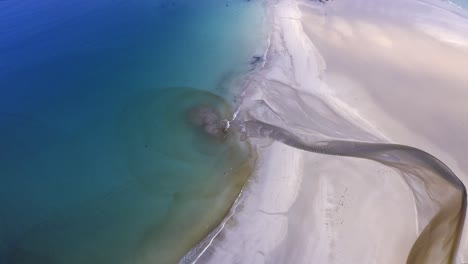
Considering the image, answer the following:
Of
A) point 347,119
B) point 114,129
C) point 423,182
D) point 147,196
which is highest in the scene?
point 347,119

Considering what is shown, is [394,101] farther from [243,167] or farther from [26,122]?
[26,122]

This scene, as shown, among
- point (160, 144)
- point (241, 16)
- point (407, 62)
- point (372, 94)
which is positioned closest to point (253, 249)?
point (160, 144)

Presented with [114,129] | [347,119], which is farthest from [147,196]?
[347,119]

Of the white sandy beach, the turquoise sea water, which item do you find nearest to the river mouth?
the turquoise sea water

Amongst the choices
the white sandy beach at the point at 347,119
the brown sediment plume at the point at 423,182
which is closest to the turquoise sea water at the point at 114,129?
the white sandy beach at the point at 347,119

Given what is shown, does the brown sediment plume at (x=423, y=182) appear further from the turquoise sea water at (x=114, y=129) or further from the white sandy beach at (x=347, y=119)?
the turquoise sea water at (x=114, y=129)

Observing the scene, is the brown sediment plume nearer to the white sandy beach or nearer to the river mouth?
the white sandy beach

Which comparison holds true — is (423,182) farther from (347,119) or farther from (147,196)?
(147,196)
